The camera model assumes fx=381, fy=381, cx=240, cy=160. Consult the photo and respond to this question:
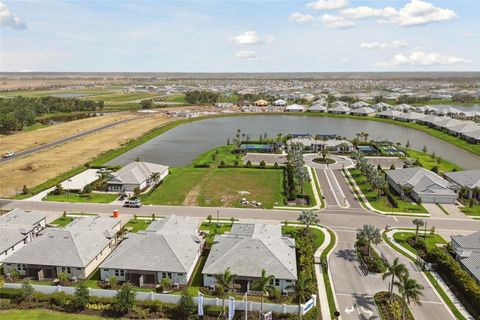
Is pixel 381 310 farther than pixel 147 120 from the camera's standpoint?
No

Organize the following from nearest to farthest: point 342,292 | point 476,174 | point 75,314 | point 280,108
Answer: point 75,314, point 342,292, point 476,174, point 280,108

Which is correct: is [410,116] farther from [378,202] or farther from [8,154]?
[8,154]

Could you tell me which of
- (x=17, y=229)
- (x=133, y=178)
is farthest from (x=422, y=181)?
(x=17, y=229)

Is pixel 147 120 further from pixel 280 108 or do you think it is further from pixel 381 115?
pixel 381 115

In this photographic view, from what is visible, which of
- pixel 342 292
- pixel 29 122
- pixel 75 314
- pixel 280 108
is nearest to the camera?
A: pixel 75 314

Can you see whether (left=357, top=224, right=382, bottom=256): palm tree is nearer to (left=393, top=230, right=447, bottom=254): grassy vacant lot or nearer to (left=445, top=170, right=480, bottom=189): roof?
(left=393, top=230, right=447, bottom=254): grassy vacant lot

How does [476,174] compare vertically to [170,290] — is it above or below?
above

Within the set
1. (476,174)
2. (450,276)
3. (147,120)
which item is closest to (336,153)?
(476,174)

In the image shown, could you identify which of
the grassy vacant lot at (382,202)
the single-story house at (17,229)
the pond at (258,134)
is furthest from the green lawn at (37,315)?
the pond at (258,134)
